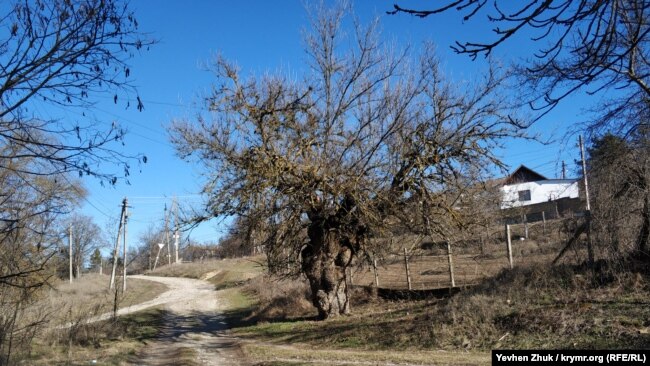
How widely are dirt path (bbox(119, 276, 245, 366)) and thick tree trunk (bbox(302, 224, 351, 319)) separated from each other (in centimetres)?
367

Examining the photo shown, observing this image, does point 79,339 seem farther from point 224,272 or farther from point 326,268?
point 224,272

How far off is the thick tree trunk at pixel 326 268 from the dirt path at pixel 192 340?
144 inches

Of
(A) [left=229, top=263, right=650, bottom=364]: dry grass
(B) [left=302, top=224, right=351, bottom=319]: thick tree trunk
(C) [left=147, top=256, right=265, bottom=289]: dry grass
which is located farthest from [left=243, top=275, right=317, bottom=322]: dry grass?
(C) [left=147, top=256, right=265, bottom=289]: dry grass

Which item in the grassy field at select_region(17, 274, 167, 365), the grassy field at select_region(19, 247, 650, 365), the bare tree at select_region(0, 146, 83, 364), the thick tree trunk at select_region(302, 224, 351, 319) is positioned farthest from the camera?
the thick tree trunk at select_region(302, 224, 351, 319)

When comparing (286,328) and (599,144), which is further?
(286,328)

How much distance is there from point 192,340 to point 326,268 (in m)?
6.06

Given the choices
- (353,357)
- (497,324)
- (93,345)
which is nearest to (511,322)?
(497,324)

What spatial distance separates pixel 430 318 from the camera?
15.7 meters

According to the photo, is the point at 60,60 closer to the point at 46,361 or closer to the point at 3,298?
the point at 3,298

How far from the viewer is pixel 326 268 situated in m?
20.6

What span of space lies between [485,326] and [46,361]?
431 inches

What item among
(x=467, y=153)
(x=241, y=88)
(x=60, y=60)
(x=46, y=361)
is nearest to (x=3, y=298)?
(x=46, y=361)

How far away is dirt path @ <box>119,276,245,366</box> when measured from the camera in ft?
50.7

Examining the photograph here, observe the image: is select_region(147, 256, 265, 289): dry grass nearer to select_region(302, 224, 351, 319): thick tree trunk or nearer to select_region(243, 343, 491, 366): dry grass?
select_region(302, 224, 351, 319): thick tree trunk
